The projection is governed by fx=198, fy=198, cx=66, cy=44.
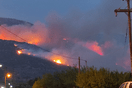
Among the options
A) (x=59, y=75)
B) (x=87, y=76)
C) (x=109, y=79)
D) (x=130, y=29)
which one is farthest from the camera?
(x=59, y=75)

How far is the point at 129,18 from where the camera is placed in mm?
25828

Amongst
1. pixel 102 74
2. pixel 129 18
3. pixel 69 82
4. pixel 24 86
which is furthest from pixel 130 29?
pixel 24 86

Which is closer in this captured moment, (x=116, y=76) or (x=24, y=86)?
(x=116, y=76)

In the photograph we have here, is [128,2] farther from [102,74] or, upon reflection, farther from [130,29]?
[102,74]

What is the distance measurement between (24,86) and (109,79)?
129 m

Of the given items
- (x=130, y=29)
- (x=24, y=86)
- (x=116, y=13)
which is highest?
(x=116, y=13)

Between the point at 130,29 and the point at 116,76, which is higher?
the point at 130,29

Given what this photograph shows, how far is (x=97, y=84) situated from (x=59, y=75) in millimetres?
31536

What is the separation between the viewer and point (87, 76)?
32.8 metres

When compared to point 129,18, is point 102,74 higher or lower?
lower

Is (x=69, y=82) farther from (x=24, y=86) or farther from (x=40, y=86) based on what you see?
(x=24, y=86)

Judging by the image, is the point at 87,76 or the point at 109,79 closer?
the point at 109,79

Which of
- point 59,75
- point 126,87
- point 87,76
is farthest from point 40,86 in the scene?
point 126,87

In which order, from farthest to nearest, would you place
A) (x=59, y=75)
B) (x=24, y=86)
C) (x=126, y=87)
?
(x=24, y=86) → (x=59, y=75) → (x=126, y=87)
